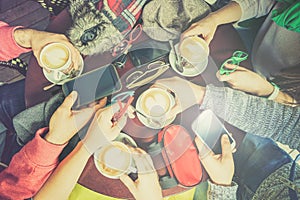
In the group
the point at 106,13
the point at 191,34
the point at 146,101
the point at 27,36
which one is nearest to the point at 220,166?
the point at 146,101

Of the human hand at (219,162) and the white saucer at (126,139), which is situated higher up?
the white saucer at (126,139)

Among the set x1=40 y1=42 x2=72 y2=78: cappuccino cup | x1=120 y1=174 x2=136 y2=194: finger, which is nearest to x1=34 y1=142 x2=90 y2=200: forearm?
x1=120 y1=174 x2=136 y2=194: finger

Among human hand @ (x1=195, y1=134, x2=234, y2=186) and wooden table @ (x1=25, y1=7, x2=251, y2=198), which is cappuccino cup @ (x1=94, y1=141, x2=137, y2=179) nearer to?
wooden table @ (x1=25, y1=7, x2=251, y2=198)

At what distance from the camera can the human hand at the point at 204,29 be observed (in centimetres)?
128

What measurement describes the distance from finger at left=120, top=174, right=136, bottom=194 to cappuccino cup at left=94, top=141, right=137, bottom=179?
0.04 ft

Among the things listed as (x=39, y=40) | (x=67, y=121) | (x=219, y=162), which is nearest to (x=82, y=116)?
(x=67, y=121)

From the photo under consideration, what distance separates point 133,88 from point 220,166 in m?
0.31

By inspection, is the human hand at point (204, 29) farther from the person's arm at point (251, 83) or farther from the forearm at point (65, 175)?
the forearm at point (65, 175)

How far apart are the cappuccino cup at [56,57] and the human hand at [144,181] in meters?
0.30

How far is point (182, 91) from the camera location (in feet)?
4.13

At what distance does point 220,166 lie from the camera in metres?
1.23

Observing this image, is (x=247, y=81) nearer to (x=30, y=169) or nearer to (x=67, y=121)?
(x=67, y=121)

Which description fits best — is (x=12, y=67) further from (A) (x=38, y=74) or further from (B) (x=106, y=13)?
(B) (x=106, y=13)

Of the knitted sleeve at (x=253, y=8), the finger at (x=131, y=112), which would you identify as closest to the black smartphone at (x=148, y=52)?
the finger at (x=131, y=112)
